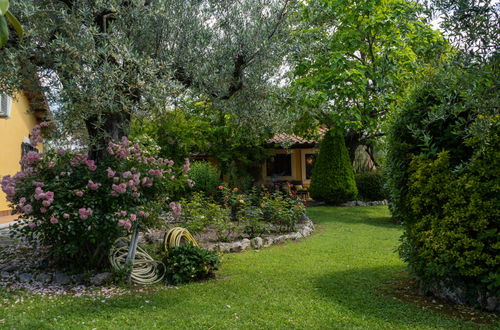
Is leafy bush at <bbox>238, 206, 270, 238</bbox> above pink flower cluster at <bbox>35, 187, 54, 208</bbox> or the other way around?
the other way around

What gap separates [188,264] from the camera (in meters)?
6.18

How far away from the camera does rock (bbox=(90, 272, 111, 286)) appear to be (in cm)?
593

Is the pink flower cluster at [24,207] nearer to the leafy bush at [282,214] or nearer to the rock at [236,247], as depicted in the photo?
the rock at [236,247]

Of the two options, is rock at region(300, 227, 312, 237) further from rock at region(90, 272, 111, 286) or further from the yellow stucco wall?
the yellow stucco wall

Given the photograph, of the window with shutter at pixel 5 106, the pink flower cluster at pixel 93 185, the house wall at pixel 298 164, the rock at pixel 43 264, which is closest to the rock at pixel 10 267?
the rock at pixel 43 264

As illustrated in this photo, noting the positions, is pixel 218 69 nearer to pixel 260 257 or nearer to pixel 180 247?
pixel 180 247

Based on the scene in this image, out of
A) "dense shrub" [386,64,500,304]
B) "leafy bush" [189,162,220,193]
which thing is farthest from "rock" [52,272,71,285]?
"leafy bush" [189,162,220,193]

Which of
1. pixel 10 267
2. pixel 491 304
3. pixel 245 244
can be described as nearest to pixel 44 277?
pixel 10 267

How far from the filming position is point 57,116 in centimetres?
515

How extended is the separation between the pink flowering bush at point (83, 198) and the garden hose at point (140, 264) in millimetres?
235

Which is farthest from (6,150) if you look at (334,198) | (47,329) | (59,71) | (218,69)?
(334,198)

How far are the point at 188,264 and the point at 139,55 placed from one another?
10.4 feet

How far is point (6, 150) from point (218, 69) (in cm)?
1014

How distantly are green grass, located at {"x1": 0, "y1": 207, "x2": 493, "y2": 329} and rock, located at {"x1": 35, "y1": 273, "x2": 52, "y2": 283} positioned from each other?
2.28ft
